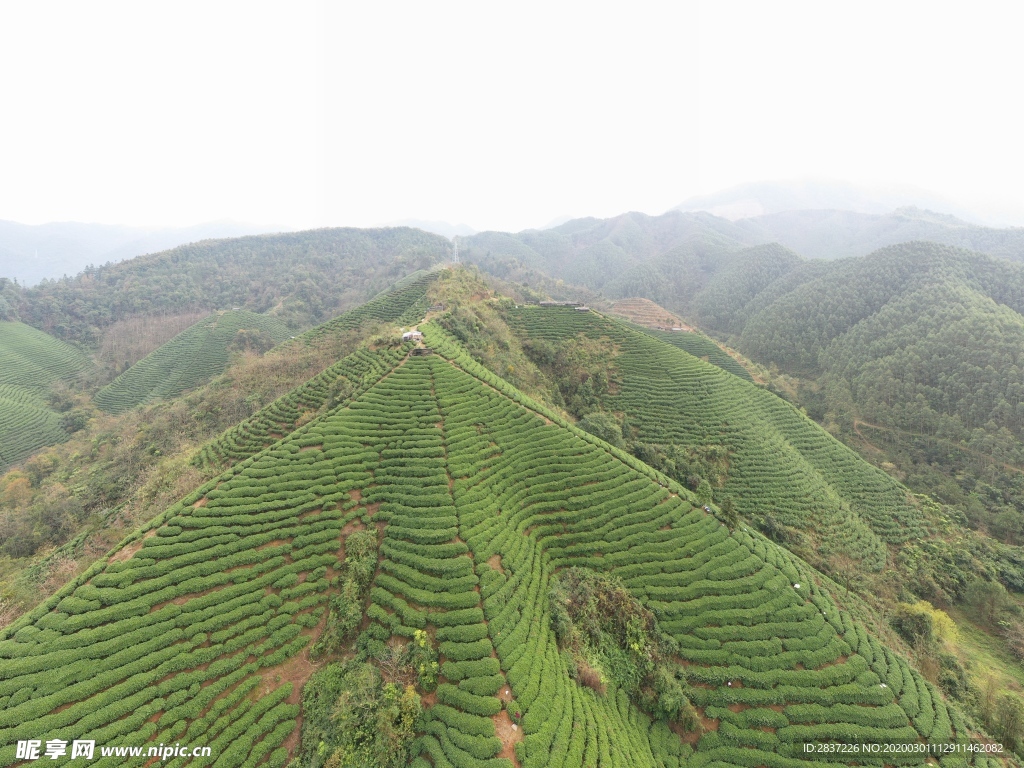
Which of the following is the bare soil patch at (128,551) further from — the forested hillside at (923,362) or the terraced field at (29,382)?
the forested hillside at (923,362)

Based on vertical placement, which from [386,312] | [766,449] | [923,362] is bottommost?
[766,449]

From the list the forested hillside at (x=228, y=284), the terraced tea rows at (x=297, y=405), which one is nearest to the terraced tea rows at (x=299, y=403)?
the terraced tea rows at (x=297, y=405)

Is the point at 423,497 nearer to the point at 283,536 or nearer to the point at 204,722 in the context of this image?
the point at 283,536

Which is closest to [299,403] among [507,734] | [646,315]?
[507,734]

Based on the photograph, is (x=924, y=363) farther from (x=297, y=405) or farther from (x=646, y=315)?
(x=297, y=405)

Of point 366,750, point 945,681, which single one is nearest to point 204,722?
point 366,750

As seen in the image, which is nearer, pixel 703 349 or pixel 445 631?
pixel 445 631
